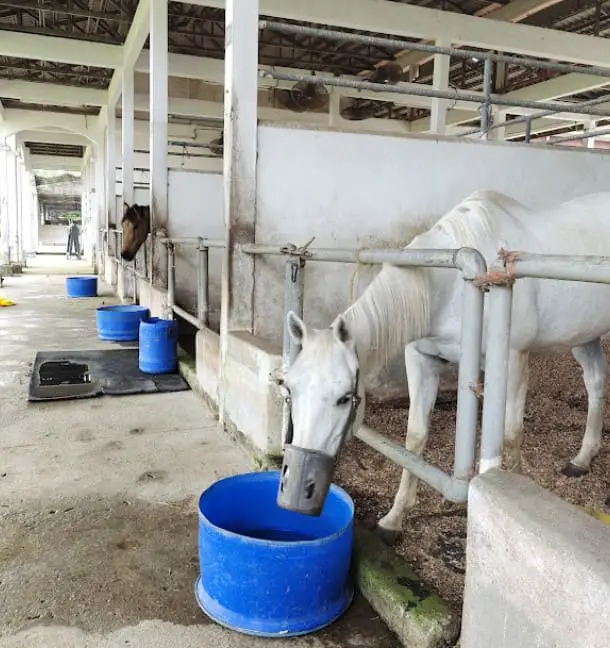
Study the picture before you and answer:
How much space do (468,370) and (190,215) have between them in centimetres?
610

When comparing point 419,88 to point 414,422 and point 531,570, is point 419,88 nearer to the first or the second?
point 414,422

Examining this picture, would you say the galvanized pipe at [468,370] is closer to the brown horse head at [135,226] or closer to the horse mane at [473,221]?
the horse mane at [473,221]

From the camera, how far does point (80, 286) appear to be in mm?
10977

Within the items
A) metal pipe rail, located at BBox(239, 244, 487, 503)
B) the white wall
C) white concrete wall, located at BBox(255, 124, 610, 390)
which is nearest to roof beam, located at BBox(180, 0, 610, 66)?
the white wall

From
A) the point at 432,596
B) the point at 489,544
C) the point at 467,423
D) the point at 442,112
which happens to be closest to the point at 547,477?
the point at 432,596

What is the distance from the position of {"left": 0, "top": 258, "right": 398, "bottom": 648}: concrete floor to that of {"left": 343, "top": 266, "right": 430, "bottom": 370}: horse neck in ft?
2.95

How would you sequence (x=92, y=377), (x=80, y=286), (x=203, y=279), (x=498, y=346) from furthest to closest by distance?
(x=80, y=286)
(x=92, y=377)
(x=203, y=279)
(x=498, y=346)

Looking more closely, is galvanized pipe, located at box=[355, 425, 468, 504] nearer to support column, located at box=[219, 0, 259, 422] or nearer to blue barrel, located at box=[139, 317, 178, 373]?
support column, located at box=[219, 0, 259, 422]

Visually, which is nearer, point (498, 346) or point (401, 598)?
point (498, 346)

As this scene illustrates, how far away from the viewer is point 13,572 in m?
2.16

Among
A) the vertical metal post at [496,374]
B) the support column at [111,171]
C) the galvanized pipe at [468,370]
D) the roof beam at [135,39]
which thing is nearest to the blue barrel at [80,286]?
the support column at [111,171]

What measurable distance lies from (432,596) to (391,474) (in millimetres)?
1091

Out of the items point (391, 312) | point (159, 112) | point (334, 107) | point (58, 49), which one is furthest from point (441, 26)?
point (391, 312)

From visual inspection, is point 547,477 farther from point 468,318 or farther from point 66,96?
point 66,96
